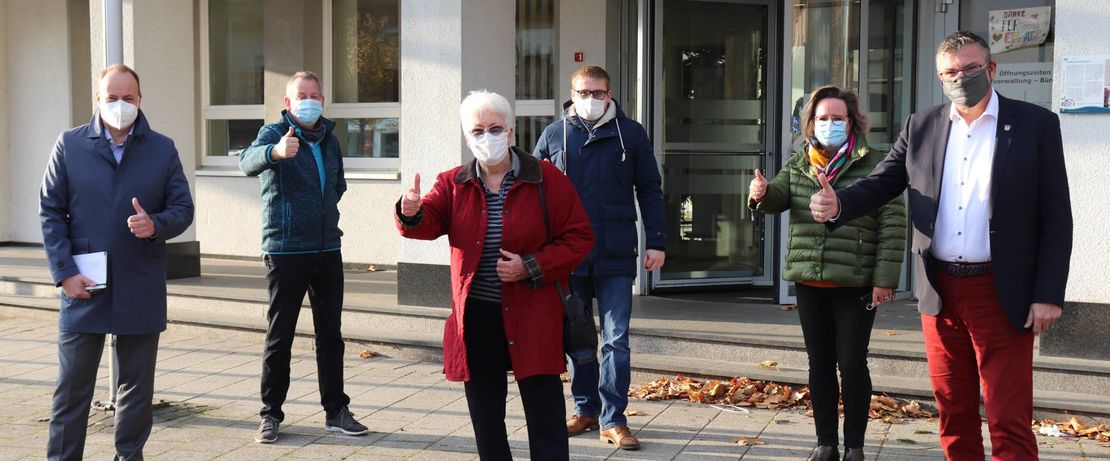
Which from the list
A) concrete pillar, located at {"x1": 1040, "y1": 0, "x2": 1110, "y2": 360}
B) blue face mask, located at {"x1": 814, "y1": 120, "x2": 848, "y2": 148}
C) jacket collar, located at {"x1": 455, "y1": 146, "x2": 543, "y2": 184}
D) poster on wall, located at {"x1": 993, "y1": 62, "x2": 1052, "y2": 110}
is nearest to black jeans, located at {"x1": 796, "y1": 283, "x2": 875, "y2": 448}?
blue face mask, located at {"x1": 814, "y1": 120, "x2": 848, "y2": 148}

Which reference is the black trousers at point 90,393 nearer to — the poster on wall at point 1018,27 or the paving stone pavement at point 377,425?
the paving stone pavement at point 377,425

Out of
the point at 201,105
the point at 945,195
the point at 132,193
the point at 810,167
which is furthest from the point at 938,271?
the point at 201,105

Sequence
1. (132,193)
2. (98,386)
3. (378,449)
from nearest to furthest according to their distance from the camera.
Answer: (132,193) < (378,449) < (98,386)

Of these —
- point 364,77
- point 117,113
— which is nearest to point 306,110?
point 117,113

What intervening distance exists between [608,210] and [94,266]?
2.55 metres

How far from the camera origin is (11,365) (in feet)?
26.9

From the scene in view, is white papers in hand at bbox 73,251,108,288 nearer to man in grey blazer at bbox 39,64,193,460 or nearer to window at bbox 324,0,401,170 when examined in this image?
man in grey blazer at bbox 39,64,193,460

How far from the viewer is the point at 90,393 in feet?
16.9

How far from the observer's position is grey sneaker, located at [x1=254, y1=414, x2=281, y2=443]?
6.07 m

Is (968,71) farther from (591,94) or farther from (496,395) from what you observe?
(591,94)

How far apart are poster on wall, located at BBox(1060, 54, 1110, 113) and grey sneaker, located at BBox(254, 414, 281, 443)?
4.76 meters

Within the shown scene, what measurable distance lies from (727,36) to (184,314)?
17.0ft

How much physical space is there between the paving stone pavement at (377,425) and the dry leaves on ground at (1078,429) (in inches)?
3.6

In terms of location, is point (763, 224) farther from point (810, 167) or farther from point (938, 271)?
point (938, 271)
